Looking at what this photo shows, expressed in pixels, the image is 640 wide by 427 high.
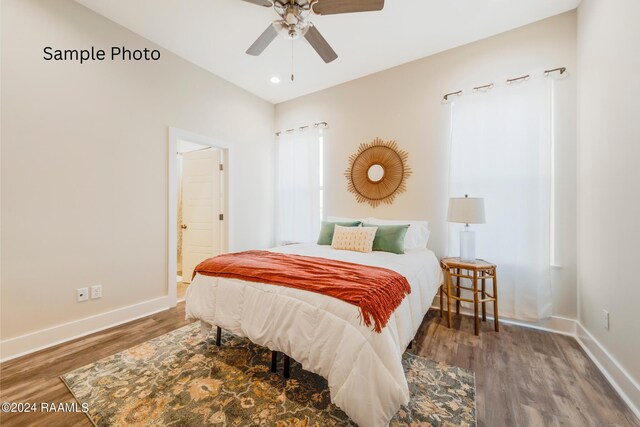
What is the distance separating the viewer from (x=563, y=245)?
2357mm

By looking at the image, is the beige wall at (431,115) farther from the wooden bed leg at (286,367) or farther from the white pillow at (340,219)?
the wooden bed leg at (286,367)

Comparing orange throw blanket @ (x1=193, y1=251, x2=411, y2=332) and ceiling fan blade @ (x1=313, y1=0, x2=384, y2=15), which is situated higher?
ceiling fan blade @ (x1=313, y1=0, x2=384, y2=15)

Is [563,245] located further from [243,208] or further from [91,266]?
[91,266]

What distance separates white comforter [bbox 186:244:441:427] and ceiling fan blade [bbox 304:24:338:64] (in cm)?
190

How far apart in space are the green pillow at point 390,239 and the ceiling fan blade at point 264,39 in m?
2.08

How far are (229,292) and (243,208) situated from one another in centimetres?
224

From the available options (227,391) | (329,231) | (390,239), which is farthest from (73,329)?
(390,239)

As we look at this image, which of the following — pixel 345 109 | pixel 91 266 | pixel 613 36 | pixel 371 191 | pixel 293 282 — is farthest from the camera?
pixel 345 109

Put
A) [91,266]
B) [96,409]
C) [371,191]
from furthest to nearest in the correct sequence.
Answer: [371,191] < [91,266] < [96,409]

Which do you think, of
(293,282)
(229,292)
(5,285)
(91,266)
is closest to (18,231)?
(5,285)

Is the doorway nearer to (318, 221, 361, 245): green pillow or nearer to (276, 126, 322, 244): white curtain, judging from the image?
(276, 126, 322, 244): white curtain

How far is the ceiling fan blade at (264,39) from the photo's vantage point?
6.85 ft

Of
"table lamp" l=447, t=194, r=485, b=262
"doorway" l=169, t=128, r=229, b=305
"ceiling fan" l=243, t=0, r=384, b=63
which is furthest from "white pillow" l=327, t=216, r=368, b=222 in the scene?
"ceiling fan" l=243, t=0, r=384, b=63

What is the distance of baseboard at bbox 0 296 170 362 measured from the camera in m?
1.92
